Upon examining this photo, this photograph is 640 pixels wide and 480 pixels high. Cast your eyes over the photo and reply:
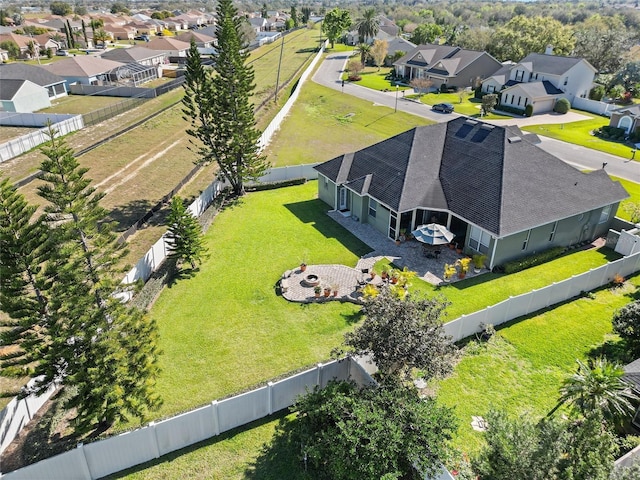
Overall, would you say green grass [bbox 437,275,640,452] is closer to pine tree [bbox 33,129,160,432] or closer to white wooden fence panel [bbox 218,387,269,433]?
white wooden fence panel [bbox 218,387,269,433]

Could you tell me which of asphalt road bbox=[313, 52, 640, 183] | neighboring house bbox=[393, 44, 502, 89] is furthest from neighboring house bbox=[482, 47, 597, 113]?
asphalt road bbox=[313, 52, 640, 183]

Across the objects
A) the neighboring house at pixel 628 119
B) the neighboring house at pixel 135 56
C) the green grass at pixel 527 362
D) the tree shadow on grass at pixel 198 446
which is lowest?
the tree shadow on grass at pixel 198 446

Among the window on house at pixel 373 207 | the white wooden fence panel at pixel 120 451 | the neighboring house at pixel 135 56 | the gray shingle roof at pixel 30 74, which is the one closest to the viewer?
the white wooden fence panel at pixel 120 451

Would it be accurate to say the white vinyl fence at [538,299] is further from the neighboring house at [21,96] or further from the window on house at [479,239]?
the neighboring house at [21,96]

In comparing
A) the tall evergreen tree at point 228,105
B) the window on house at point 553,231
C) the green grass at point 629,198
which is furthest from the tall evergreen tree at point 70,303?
the green grass at point 629,198

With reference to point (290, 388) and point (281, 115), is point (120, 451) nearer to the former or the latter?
point (290, 388)
